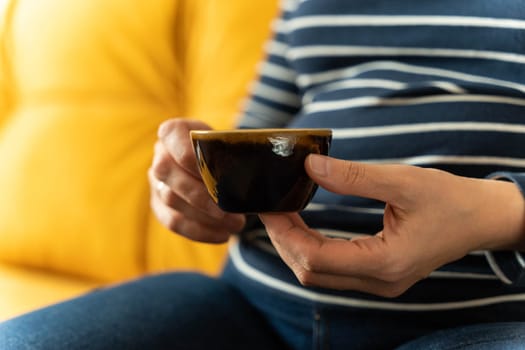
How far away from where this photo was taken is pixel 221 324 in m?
0.69

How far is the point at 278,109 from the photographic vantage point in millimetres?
833

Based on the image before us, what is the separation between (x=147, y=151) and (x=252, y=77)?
0.23m

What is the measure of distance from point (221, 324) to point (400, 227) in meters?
0.29

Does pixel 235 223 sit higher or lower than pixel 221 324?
higher

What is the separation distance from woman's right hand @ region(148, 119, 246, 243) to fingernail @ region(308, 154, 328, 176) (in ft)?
0.48

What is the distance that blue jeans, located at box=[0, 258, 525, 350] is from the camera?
1.87 ft

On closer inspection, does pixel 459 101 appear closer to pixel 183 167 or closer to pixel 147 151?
pixel 183 167

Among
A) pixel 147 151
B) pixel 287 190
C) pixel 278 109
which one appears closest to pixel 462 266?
pixel 287 190

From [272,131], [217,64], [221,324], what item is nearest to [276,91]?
[217,64]

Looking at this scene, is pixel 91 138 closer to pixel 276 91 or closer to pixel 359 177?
pixel 276 91

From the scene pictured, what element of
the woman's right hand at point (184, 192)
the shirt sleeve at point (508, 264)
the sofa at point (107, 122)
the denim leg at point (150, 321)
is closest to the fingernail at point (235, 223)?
the woman's right hand at point (184, 192)

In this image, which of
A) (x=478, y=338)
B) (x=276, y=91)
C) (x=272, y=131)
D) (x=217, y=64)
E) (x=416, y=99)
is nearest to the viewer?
(x=272, y=131)

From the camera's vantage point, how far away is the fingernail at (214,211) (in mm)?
583

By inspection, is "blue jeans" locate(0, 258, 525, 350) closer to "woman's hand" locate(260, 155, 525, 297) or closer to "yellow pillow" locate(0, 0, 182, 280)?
"woman's hand" locate(260, 155, 525, 297)
